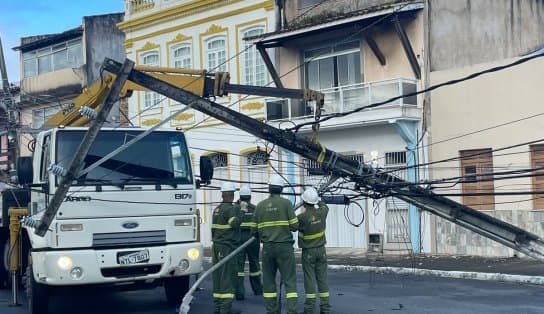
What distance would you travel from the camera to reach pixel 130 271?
11516 millimetres

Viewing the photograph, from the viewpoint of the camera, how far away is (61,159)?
460 inches

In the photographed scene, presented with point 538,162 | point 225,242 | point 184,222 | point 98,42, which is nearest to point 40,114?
point 98,42

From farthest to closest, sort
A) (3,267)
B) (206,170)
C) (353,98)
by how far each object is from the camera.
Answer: (353,98) < (3,267) < (206,170)

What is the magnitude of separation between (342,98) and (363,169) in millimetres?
11825

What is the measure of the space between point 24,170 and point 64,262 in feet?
5.84

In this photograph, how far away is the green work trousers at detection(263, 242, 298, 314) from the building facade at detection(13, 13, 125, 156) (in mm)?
22489

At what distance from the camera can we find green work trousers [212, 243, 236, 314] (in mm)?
11820

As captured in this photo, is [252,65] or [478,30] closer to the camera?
[478,30]

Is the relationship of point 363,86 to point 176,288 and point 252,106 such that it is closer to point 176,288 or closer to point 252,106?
point 252,106

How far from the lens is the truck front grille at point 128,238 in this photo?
37.4 ft

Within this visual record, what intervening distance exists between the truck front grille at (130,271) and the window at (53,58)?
24.2 m

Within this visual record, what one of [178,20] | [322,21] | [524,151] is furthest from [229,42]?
[524,151]

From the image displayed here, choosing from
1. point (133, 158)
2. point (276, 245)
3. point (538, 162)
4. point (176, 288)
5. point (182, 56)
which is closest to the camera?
point (276, 245)

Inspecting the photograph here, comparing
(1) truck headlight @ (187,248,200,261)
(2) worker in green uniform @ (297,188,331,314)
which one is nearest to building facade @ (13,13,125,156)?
(1) truck headlight @ (187,248,200,261)
